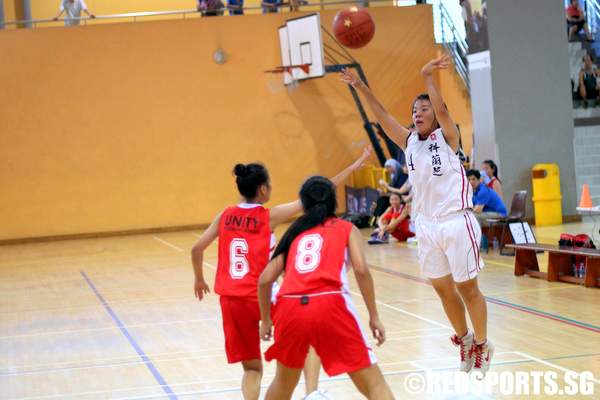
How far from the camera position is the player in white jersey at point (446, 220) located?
5680 mm

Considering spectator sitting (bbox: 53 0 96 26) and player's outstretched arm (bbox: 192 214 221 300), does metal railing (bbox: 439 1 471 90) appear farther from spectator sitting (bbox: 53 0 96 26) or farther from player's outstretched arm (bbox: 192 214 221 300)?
player's outstretched arm (bbox: 192 214 221 300)


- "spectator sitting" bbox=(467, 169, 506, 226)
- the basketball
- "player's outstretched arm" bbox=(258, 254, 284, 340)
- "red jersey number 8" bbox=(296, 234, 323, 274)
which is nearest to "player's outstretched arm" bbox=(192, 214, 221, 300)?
"player's outstretched arm" bbox=(258, 254, 284, 340)

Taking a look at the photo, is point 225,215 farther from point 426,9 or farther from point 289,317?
point 426,9

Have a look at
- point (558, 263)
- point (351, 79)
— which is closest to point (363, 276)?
point (351, 79)

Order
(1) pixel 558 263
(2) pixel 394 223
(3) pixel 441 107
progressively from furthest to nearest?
(2) pixel 394 223, (1) pixel 558 263, (3) pixel 441 107

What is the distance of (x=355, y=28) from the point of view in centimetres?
1373

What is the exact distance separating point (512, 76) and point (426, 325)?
9039mm

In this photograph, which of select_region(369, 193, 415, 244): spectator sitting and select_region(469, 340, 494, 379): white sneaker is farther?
select_region(369, 193, 415, 244): spectator sitting

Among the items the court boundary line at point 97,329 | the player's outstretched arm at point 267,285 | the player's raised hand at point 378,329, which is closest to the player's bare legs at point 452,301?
the player's raised hand at point 378,329

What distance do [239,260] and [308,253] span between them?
2.76 ft

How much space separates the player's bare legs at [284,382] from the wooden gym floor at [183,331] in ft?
5.53

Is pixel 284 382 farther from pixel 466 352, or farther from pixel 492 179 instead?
pixel 492 179

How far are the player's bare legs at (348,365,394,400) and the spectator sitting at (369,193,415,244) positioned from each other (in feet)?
36.6

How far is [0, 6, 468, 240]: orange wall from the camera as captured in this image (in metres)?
20.1
